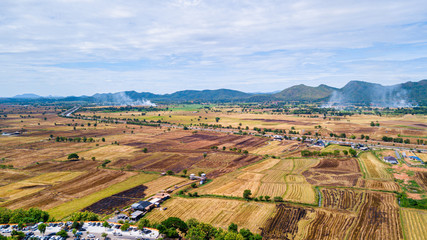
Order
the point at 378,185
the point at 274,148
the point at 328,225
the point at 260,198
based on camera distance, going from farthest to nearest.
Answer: the point at 274,148 → the point at 378,185 → the point at 260,198 → the point at 328,225

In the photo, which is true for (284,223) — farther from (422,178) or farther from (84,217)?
(422,178)

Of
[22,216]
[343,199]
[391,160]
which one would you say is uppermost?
[391,160]

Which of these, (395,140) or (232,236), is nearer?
(232,236)

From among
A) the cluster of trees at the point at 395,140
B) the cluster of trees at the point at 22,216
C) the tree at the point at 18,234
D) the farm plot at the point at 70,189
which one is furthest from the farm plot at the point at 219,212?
the cluster of trees at the point at 395,140

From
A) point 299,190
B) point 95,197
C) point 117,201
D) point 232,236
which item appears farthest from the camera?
point 299,190

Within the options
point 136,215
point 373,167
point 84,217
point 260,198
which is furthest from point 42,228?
point 373,167

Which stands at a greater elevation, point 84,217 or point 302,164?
point 84,217

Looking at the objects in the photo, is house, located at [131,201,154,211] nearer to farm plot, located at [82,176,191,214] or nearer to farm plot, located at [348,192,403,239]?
farm plot, located at [82,176,191,214]

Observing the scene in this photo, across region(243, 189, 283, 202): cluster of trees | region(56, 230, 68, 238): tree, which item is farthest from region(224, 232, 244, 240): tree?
region(56, 230, 68, 238): tree
